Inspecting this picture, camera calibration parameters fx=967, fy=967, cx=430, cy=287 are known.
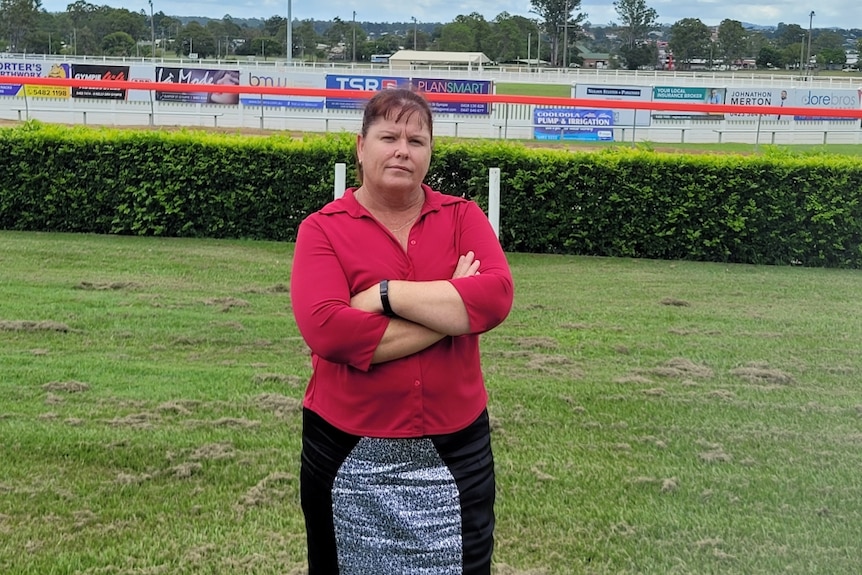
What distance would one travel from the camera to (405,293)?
2.23 meters

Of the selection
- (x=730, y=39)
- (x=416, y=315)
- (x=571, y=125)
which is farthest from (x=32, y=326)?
(x=730, y=39)

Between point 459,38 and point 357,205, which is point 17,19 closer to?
point 459,38

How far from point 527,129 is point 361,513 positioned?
18.4 m

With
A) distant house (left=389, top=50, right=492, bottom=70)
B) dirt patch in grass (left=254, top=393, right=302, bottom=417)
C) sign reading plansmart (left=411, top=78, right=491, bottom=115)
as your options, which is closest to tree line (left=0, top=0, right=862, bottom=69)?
distant house (left=389, top=50, right=492, bottom=70)

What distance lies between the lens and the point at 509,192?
9.95 m

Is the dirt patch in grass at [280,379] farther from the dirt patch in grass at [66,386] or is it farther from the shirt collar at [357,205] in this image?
the shirt collar at [357,205]

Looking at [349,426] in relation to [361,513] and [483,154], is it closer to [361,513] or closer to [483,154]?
[361,513]

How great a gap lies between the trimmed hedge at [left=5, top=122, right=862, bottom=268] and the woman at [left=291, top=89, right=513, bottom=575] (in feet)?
24.9

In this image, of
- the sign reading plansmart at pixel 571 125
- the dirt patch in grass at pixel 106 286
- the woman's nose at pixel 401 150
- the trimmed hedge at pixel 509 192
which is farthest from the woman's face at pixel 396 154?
the sign reading plansmart at pixel 571 125

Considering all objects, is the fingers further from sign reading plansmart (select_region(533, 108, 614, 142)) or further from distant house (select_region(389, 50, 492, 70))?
distant house (select_region(389, 50, 492, 70))

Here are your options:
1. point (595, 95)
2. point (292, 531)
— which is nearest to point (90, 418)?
point (292, 531)

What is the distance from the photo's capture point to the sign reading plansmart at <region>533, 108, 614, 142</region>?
20.0m

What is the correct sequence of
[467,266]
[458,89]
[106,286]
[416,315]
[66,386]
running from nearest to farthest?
[416,315] < [467,266] < [66,386] < [106,286] < [458,89]

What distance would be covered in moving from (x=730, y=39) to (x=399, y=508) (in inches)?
3079
